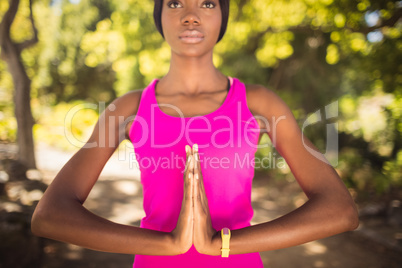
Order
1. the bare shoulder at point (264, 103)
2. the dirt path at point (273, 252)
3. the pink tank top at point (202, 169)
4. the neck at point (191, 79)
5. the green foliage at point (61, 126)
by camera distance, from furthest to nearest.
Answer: the green foliage at point (61, 126) → the dirt path at point (273, 252) → the neck at point (191, 79) → the bare shoulder at point (264, 103) → the pink tank top at point (202, 169)

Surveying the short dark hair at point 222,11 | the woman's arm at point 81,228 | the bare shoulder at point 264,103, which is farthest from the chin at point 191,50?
the woman's arm at point 81,228

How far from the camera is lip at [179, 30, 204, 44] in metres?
1.33

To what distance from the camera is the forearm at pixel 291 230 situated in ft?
3.44

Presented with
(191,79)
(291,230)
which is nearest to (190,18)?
(191,79)

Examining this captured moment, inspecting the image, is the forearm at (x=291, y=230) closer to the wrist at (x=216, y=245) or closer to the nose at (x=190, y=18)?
the wrist at (x=216, y=245)

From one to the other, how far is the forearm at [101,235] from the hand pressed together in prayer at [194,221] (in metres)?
0.05

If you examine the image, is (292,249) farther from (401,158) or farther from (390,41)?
(390,41)

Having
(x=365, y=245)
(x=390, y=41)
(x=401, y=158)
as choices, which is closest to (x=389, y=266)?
(x=365, y=245)

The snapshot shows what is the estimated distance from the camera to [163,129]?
128 cm

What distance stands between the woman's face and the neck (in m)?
0.08

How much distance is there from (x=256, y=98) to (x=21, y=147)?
8216mm

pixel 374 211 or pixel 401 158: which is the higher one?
pixel 401 158

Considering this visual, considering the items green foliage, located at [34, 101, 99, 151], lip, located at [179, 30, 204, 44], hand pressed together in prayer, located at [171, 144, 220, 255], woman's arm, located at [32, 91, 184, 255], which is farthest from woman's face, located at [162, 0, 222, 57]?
green foliage, located at [34, 101, 99, 151]

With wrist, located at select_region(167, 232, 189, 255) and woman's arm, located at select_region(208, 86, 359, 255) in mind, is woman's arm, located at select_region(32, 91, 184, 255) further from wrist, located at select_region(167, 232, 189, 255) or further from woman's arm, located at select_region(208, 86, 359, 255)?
woman's arm, located at select_region(208, 86, 359, 255)
